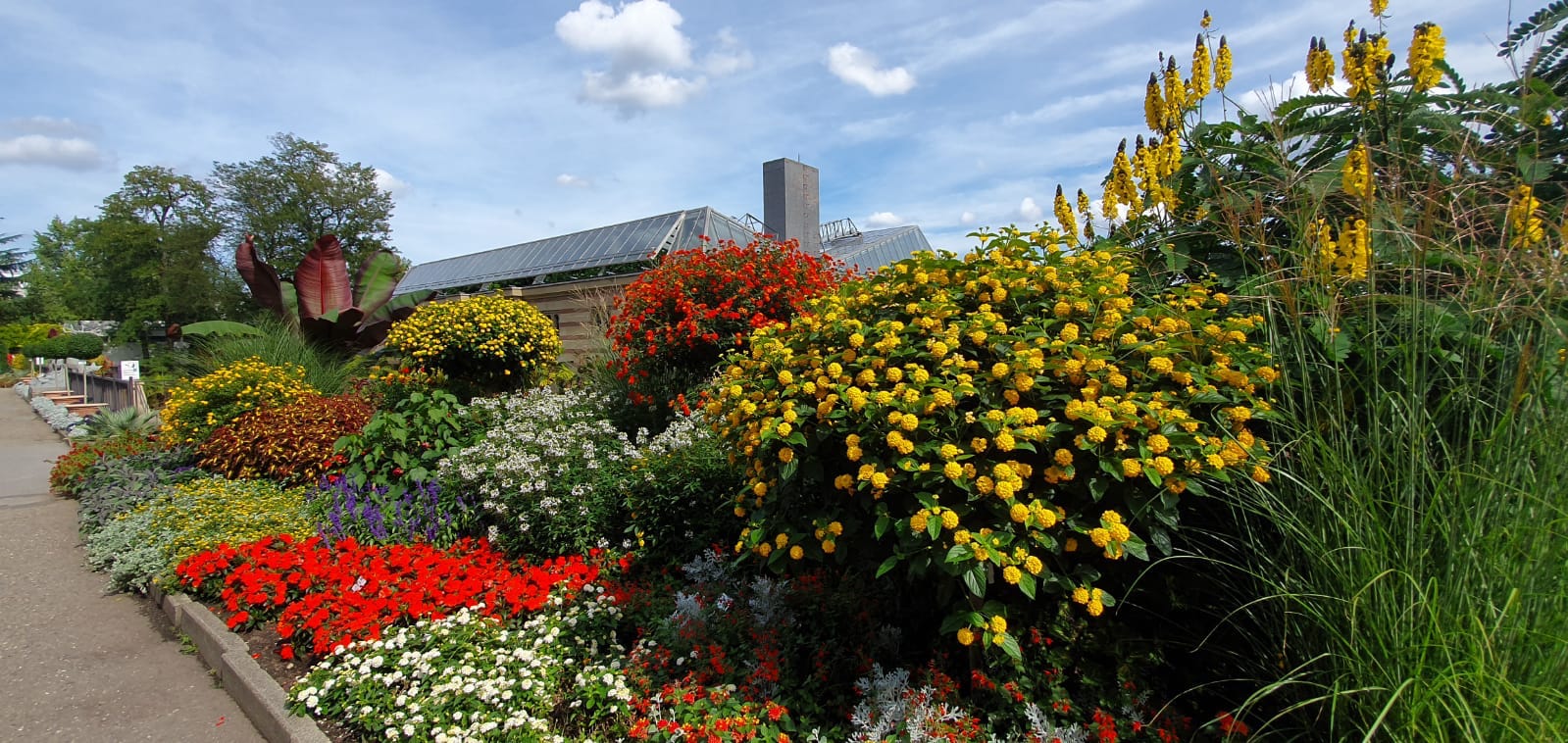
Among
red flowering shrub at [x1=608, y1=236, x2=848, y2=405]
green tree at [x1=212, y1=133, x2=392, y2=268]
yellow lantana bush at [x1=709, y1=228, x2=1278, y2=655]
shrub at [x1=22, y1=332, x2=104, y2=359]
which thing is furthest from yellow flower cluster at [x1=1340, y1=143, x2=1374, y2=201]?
shrub at [x1=22, y1=332, x2=104, y2=359]

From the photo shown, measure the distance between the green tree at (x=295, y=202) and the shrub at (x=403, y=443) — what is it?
85.2ft

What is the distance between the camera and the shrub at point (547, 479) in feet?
14.0

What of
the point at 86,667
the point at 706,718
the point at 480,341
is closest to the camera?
the point at 706,718

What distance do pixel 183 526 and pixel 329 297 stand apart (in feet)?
26.6

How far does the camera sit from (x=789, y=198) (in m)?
10.5

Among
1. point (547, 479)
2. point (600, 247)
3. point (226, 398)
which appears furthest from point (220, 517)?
point (600, 247)

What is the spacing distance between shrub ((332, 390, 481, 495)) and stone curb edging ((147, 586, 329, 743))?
1.50 metres

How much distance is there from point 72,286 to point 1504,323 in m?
60.8

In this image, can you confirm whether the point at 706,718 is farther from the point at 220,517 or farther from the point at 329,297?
the point at 329,297

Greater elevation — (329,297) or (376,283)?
(376,283)

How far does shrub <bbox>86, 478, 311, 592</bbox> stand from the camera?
480cm

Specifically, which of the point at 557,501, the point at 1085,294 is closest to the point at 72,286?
the point at 557,501

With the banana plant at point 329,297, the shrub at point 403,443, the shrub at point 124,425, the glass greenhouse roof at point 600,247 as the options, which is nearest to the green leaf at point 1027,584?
the shrub at point 403,443

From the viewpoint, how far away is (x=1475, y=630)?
177cm
